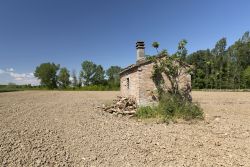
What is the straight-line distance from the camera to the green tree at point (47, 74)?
3091 inches

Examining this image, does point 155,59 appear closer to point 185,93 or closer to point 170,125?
point 185,93

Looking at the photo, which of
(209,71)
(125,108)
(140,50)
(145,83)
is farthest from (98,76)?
(145,83)

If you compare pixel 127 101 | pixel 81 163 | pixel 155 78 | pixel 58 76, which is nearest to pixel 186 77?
pixel 155 78

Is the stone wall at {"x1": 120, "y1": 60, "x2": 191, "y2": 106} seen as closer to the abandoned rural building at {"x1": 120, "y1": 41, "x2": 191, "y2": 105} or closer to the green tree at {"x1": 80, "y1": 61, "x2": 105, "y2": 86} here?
the abandoned rural building at {"x1": 120, "y1": 41, "x2": 191, "y2": 105}

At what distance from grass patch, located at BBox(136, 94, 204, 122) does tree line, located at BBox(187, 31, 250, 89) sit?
3835 centimetres

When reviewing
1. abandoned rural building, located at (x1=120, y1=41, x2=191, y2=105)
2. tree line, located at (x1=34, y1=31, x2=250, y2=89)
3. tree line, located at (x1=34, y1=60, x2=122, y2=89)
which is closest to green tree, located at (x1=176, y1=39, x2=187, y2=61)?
abandoned rural building, located at (x1=120, y1=41, x2=191, y2=105)

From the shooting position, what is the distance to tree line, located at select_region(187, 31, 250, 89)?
55.0 m

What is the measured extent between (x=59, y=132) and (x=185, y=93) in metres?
9.03

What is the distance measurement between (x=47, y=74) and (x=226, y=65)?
6973cm

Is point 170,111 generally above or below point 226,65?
below

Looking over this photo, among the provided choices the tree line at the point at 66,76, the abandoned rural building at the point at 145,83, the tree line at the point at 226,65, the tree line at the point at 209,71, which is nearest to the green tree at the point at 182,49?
the abandoned rural building at the point at 145,83

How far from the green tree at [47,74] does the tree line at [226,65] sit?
56.7m

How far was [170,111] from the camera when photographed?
1147 centimetres

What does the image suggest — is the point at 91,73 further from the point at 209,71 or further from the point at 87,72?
the point at 209,71
